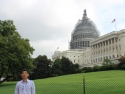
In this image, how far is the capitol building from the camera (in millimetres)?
106688

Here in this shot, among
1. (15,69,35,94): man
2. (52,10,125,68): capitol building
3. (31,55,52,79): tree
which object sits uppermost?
(52,10,125,68): capitol building

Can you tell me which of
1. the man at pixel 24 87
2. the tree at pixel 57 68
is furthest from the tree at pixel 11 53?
the tree at pixel 57 68

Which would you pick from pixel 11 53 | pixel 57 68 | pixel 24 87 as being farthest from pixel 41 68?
pixel 24 87

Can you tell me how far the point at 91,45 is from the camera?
12762 cm

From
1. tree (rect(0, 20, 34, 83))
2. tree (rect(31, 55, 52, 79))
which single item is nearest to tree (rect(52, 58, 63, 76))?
tree (rect(31, 55, 52, 79))

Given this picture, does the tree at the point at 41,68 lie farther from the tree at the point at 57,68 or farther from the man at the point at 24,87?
the man at the point at 24,87

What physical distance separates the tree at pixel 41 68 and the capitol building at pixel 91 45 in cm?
2361

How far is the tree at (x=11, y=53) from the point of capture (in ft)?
128

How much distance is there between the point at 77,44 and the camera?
156250mm

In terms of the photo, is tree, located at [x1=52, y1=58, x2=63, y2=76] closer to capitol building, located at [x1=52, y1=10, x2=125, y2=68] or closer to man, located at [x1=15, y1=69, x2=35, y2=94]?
capitol building, located at [x1=52, y1=10, x2=125, y2=68]

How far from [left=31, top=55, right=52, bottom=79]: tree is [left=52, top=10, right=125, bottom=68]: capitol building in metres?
23.6

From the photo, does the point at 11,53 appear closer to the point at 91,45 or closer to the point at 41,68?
the point at 41,68

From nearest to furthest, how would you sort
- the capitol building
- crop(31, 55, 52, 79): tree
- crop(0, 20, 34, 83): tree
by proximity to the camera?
crop(0, 20, 34, 83): tree < crop(31, 55, 52, 79): tree < the capitol building

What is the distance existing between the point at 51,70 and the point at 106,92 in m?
75.6
